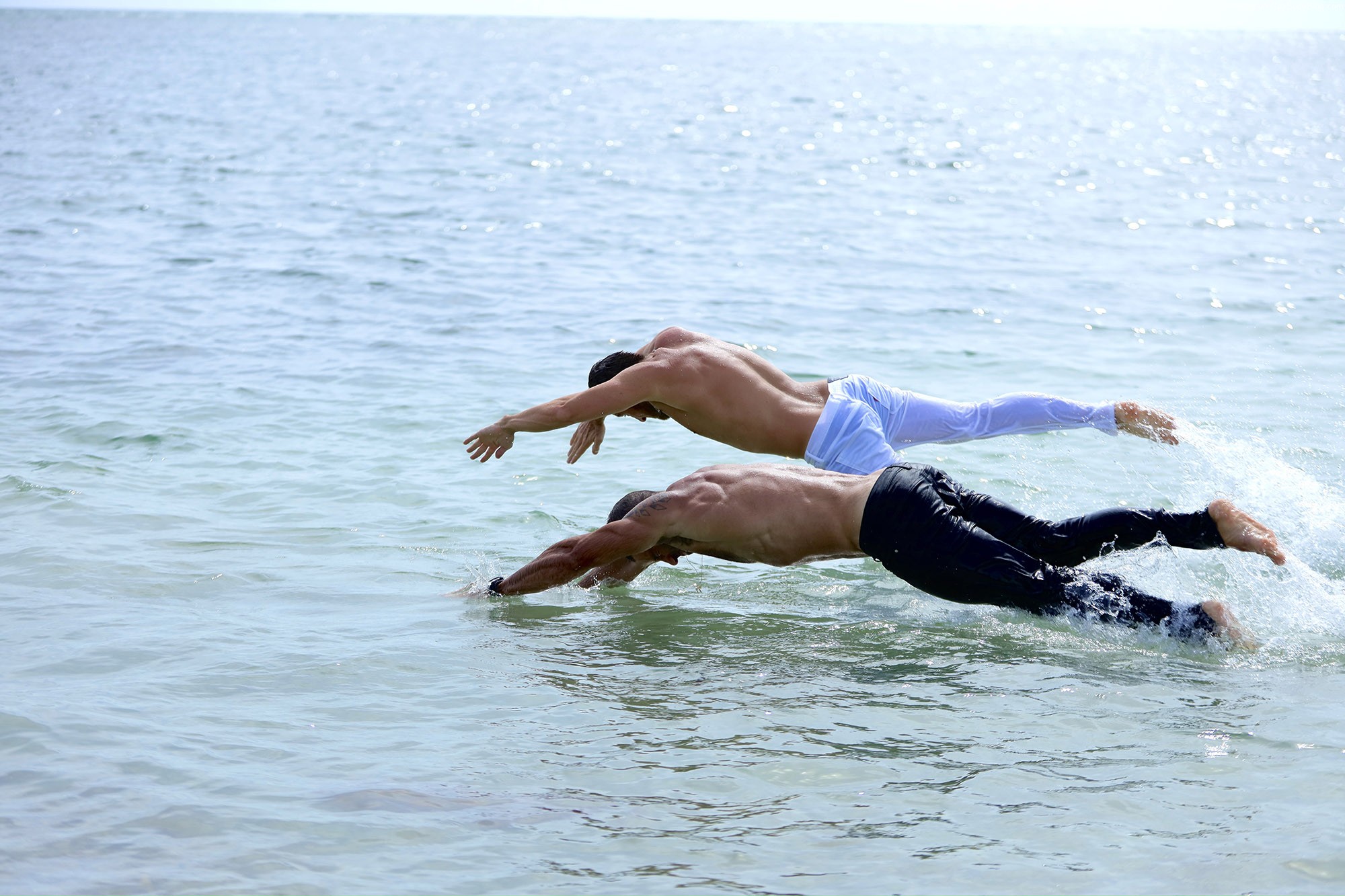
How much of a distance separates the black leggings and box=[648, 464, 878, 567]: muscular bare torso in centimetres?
12

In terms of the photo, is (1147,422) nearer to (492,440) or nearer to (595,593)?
(595,593)

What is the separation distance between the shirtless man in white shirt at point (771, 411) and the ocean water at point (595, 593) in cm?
74

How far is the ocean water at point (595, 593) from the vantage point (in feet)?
14.1

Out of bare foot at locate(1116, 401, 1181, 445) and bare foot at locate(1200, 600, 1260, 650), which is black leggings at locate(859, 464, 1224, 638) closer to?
bare foot at locate(1200, 600, 1260, 650)

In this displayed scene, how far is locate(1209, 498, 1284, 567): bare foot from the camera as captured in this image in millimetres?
5516

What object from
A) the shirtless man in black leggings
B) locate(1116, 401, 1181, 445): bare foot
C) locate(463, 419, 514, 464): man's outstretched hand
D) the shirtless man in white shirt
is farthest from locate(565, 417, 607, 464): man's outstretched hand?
locate(1116, 401, 1181, 445): bare foot

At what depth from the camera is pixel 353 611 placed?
6504mm

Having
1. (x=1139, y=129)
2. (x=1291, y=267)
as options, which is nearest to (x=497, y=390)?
(x=1291, y=267)

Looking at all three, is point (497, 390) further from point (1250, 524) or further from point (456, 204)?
point (456, 204)

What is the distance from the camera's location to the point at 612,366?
6.54m

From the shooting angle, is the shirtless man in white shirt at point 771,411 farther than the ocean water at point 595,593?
Yes

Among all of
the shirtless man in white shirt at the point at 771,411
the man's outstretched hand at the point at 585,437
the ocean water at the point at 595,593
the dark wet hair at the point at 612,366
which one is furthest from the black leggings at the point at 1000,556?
the man's outstretched hand at the point at 585,437

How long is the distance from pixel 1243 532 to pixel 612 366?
301 centimetres

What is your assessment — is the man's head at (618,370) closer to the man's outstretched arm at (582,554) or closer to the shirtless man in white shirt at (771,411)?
the shirtless man in white shirt at (771,411)
